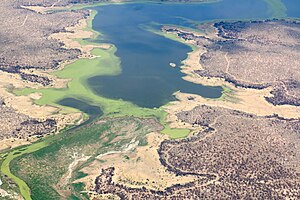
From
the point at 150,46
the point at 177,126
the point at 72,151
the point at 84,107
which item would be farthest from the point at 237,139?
the point at 150,46

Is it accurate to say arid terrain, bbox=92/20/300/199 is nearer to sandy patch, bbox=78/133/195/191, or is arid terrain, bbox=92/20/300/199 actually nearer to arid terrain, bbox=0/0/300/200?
arid terrain, bbox=0/0/300/200

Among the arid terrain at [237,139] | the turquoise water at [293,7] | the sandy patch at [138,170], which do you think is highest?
the turquoise water at [293,7]

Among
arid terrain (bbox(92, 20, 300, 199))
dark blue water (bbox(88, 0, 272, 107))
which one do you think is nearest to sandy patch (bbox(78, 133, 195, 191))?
arid terrain (bbox(92, 20, 300, 199))

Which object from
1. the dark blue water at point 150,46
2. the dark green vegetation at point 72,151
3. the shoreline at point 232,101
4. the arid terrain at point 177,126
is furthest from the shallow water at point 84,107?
the shoreline at point 232,101

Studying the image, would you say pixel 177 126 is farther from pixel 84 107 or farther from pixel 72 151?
pixel 72 151

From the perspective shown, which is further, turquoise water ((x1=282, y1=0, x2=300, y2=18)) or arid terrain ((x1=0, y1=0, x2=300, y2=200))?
turquoise water ((x1=282, y1=0, x2=300, y2=18))

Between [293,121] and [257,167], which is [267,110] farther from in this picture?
[257,167]

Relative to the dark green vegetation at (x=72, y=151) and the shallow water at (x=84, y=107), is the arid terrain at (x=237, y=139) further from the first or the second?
the shallow water at (x=84, y=107)
